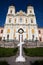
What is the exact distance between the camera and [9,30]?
4450cm

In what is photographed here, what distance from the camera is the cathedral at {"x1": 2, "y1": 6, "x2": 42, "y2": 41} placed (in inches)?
1705

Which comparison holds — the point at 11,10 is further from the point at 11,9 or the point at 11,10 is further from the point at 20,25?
the point at 20,25

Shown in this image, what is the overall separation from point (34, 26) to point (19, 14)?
7386 millimetres

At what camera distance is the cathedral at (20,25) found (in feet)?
142

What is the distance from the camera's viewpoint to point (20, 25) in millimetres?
45719

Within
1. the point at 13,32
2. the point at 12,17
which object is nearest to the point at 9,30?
the point at 13,32

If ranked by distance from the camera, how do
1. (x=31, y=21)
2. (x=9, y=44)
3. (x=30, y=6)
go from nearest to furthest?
(x=9, y=44)
(x=31, y=21)
(x=30, y=6)

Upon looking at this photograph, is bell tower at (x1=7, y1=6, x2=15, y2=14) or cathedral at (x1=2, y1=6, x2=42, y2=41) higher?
bell tower at (x1=7, y1=6, x2=15, y2=14)

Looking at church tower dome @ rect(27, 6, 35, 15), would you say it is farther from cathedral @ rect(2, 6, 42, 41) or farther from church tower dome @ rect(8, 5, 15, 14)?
church tower dome @ rect(8, 5, 15, 14)

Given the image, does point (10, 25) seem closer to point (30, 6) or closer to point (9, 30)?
point (9, 30)

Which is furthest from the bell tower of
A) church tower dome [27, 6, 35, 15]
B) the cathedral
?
church tower dome [27, 6, 35, 15]

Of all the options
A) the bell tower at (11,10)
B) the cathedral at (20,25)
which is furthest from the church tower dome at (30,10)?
the bell tower at (11,10)

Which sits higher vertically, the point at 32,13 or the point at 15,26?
the point at 32,13

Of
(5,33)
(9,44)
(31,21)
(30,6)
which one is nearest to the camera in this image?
(9,44)
